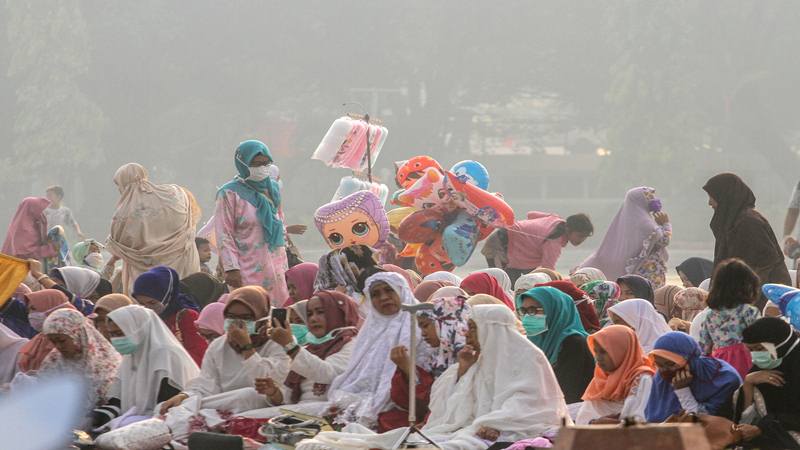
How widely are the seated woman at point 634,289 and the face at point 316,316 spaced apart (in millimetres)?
2263

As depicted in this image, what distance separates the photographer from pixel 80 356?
749 cm

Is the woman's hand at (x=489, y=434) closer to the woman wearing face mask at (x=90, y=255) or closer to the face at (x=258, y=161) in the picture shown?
the face at (x=258, y=161)

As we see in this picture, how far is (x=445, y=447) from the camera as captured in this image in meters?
6.08

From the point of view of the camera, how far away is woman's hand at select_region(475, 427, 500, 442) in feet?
20.4

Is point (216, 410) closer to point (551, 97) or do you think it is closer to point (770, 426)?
point (770, 426)

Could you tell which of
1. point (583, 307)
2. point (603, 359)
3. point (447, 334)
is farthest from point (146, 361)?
point (603, 359)

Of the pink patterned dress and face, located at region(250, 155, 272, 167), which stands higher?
face, located at region(250, 155, 272, 167)

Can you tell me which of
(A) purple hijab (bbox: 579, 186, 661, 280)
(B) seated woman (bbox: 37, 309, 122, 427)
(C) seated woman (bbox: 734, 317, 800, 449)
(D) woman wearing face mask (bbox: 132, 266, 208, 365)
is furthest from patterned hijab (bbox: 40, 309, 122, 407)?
(A) purple hijab (bbox: 579, 186, 661, 280)

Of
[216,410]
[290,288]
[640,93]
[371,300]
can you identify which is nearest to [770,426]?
[371,300]

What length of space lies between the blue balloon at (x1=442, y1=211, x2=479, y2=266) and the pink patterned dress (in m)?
1.81

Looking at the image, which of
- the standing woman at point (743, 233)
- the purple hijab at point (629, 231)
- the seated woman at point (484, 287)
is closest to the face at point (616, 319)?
the seated woman at point (484, 287)

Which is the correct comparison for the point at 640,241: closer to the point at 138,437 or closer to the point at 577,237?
the point at 577,237

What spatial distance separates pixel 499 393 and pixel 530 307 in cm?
76

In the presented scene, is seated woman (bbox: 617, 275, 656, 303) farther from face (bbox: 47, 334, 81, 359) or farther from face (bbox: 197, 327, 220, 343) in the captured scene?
face (bbox: 47, 334, 81, 359)
